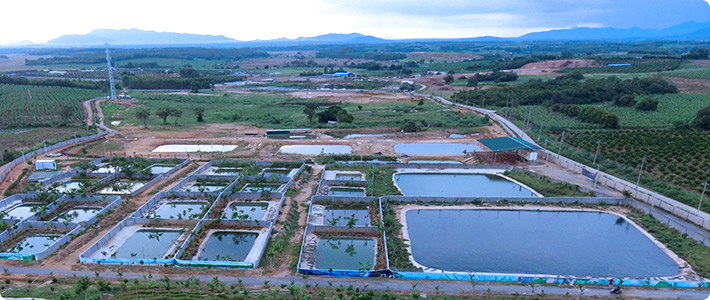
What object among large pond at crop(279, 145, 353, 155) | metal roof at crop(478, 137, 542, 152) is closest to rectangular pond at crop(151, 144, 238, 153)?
large pond at crop(279, 145, 353, 155)

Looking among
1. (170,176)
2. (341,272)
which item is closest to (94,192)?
(170,176)

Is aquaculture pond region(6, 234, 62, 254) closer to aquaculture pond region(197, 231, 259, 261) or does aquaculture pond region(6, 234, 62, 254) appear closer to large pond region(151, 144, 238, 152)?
aquaculture pond region(197, 231, 259, 261)

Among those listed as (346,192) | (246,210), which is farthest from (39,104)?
(346,192)

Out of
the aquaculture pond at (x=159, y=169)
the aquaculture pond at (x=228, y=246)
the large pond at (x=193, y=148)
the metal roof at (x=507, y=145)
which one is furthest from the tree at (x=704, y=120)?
the aquaculture pond at (x=159, y=169)

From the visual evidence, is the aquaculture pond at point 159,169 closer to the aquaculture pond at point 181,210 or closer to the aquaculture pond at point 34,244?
the aquaculture pond at point 181,210

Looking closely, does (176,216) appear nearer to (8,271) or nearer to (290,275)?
(8,271)

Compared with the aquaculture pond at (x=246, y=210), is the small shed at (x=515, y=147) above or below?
above
